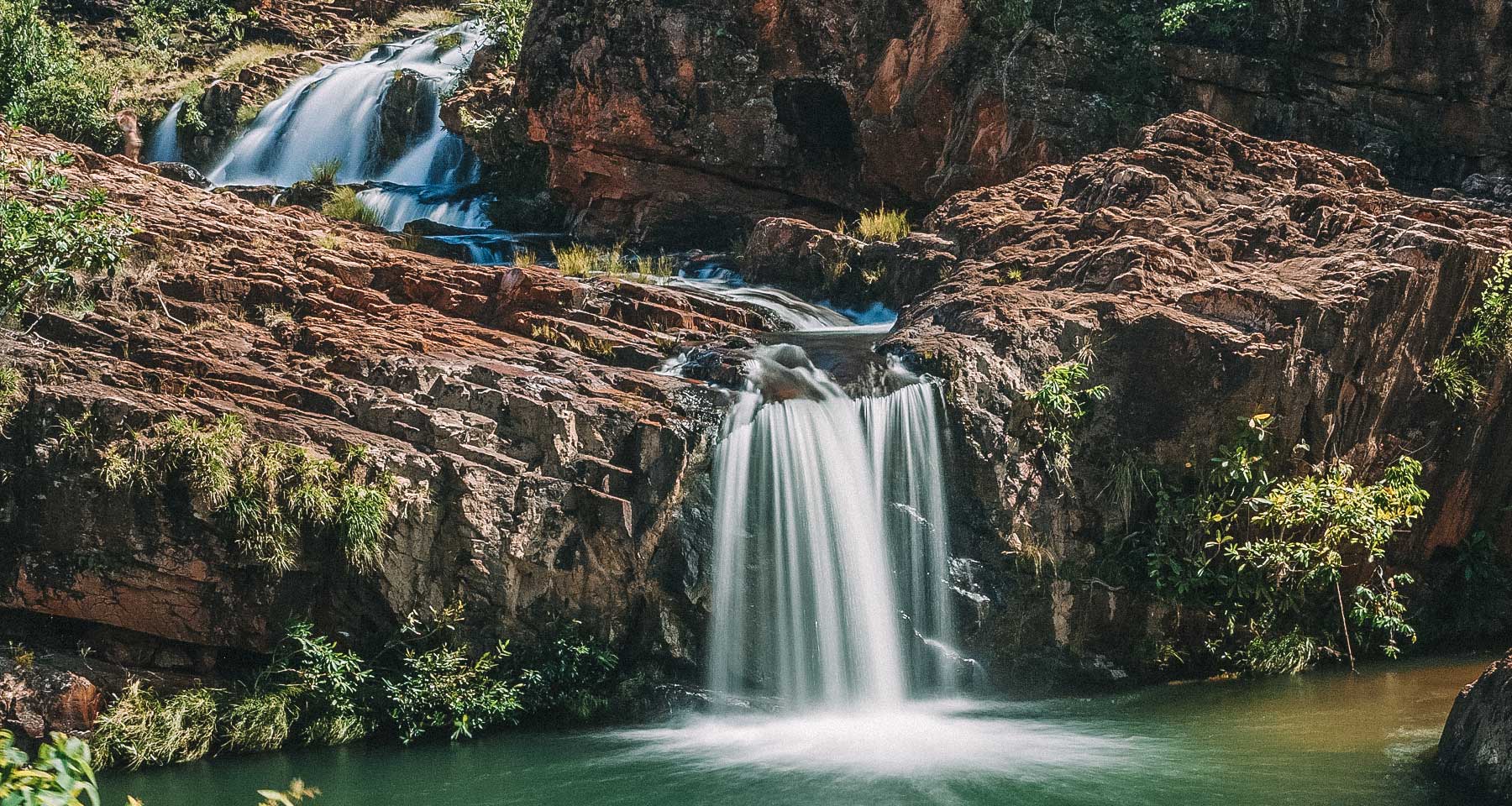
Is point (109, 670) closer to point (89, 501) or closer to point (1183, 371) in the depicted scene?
point (89, 501)

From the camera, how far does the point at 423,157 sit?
21906mm

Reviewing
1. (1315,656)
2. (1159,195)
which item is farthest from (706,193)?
(1315,656)

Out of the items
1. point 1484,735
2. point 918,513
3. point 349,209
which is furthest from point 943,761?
point 349,209

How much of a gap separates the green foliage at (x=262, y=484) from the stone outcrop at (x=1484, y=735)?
754cm

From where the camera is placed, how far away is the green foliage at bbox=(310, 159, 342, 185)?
776 inches

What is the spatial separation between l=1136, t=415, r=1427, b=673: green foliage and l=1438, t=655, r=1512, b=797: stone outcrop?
2.70 m

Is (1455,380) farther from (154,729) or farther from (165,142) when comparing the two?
(165,142)

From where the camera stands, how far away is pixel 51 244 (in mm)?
10039

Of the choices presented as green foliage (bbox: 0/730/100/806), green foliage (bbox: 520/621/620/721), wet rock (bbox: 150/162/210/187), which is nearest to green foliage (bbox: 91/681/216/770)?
green foliage (bbox: 520/621/620/721)

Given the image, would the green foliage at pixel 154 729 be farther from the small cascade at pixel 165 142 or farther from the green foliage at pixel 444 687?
the small cascade at pixel 165 142

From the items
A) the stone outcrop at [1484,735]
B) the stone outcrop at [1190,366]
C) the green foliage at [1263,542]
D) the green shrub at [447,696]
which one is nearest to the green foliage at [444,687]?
the green shrub at [447,696]

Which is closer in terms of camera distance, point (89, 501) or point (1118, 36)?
point (89, 501)

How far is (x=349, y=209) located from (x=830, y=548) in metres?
10.4

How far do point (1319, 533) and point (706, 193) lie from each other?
10959 mm
